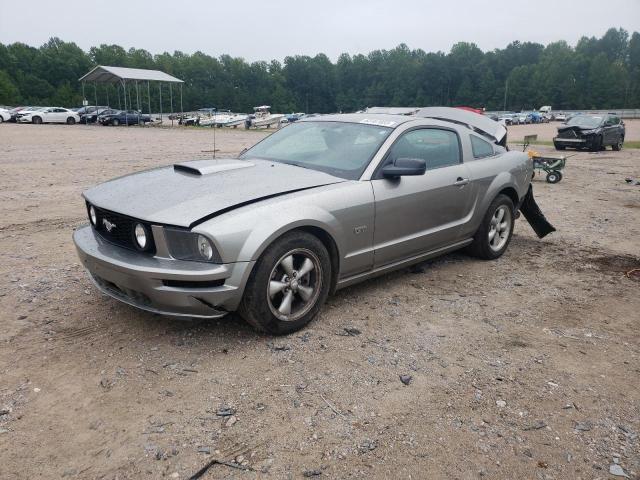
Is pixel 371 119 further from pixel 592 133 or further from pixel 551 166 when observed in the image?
pixel 592 133

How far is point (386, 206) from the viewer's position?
4098mm

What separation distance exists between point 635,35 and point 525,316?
156 meters

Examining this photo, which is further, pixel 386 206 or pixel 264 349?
→ pixel 386 206

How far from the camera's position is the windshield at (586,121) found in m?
20.8

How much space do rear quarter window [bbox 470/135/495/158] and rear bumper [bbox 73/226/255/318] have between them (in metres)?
3.08

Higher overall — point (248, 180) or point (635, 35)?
point (635, 35)

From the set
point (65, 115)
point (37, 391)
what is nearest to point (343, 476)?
point (37, 391)

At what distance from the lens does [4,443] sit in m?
2.50

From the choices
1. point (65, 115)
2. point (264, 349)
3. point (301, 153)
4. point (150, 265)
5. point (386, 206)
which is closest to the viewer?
point (150, 265)

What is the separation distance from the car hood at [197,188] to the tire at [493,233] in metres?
2.14

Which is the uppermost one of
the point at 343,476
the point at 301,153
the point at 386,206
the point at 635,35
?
the point at 635,35

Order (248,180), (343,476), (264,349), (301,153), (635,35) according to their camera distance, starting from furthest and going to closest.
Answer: (635,35)
(301,153)
(248,180)
(264,349)
(343,476)

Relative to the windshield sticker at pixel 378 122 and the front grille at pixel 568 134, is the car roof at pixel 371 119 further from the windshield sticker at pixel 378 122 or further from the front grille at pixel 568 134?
the front grille at pixel 568 134

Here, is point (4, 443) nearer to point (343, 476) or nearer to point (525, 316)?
point (343, 476)
